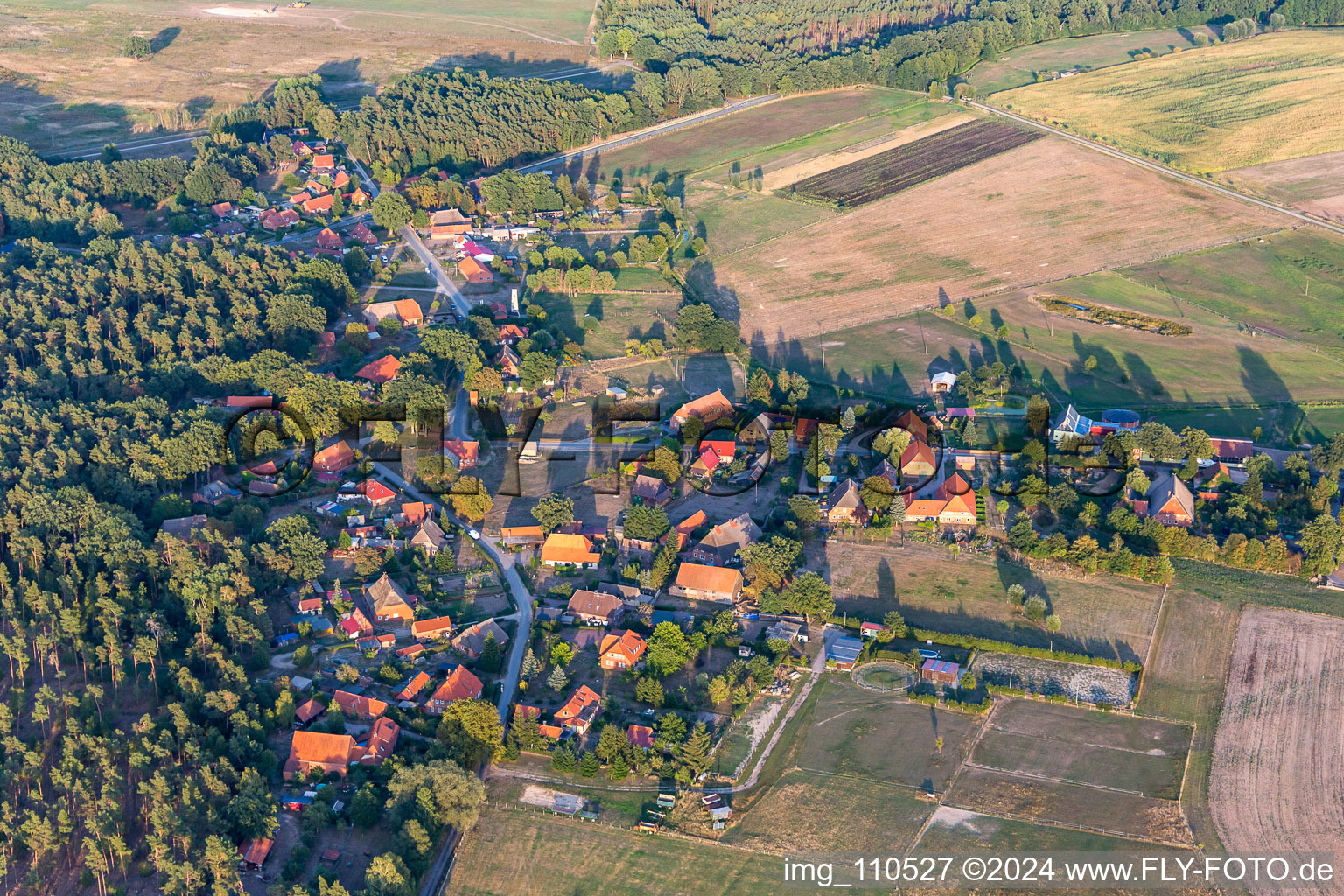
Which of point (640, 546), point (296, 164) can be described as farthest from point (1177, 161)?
point (296, 164)

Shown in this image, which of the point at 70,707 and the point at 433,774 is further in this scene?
the point at 70,707

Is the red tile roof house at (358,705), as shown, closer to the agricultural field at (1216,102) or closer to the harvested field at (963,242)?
the harvested field at (963,242)

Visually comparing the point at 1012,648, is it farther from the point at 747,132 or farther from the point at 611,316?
the point at 747,132

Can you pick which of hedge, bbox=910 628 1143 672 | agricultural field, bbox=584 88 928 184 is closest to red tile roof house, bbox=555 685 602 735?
hedge, bbox=910 628 1143 672

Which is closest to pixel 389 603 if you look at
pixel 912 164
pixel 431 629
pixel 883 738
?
pixel 431 629

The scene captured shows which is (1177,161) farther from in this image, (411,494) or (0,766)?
(0,766)

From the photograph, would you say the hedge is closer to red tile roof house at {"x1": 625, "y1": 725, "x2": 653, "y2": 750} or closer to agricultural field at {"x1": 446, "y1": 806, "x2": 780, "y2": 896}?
red tile roof house at {"x1": 625, "y1": 725, "x2": 653, "y2": 750}

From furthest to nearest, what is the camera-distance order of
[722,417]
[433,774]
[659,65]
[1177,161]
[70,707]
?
[659,65] < [1177,161] < [722,417] < [70,707] < [433,774]
